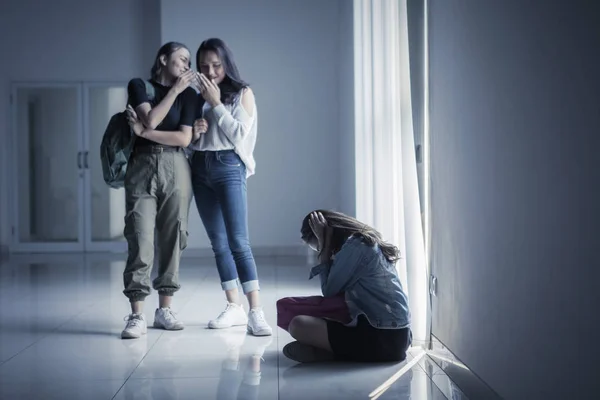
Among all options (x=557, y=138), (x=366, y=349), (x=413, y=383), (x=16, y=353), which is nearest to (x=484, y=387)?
(x=413, y=383)

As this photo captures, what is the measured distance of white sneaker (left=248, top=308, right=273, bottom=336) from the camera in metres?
3.32

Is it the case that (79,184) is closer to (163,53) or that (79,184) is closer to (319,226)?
(163,53)

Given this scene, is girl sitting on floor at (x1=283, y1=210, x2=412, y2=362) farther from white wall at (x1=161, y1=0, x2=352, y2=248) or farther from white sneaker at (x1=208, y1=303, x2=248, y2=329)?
white wall at (x1=161, y1=0, x2=352, y2=248)

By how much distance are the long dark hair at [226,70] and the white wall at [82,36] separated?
490 cm

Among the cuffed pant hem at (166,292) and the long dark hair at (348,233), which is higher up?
the long dark hair at (348,233)

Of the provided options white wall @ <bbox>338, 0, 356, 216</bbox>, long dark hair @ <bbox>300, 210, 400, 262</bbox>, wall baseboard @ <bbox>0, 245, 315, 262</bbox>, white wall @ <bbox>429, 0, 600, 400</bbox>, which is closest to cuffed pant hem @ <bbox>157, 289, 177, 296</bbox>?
long dark hair @ <bbox>300, 210, 400, 262</bbox>

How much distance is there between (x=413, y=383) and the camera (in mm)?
2486

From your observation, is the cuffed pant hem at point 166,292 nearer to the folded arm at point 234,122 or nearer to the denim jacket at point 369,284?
the folded arm at point 234,122

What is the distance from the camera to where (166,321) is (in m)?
3.49

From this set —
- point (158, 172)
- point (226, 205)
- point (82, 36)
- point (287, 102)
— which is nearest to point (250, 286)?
point (226, 205)

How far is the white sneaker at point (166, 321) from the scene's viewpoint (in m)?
3.48

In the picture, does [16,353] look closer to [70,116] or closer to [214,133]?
[214,133]

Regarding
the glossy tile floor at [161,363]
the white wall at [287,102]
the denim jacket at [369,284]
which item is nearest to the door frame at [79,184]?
the white wall at [287,102]

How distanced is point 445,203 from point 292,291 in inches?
90.6
